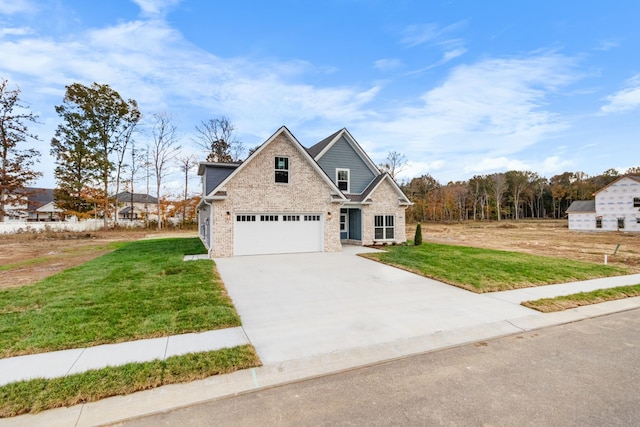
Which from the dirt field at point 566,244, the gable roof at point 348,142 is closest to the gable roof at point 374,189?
the gable roof at point 348,142

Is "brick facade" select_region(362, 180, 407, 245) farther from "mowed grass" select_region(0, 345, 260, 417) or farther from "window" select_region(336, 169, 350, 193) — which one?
"mowed grass" select_region(0, 345, 260, 417)

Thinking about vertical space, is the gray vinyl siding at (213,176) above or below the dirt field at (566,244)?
above

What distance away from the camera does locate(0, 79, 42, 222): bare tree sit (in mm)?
27938

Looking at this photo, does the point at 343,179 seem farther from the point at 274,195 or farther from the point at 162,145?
the point at 162,145

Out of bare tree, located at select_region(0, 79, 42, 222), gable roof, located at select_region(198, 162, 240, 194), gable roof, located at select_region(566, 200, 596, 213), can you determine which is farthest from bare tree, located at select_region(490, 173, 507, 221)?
bare tree, located at select_region(0, 79, 42, 222)

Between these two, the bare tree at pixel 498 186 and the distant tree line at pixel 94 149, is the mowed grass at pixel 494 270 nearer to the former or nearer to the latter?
the distant tree line at pixel 94 149

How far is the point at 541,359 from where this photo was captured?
4.16m

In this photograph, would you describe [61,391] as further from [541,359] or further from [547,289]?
[547,289]

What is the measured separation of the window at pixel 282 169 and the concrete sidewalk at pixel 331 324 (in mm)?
5618

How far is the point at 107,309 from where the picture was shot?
5.87 m

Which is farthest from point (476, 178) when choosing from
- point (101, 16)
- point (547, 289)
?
point (101, 16)

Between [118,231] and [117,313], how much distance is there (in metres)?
31.2

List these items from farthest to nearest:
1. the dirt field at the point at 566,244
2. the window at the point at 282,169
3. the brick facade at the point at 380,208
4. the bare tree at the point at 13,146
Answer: the bare tree at the point at 13,146 → the brick facade at the point at 380,208 → the dirt field at the point at 566,244 → the window at the point at 282,169

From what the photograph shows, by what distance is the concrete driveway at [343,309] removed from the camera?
4773mm
